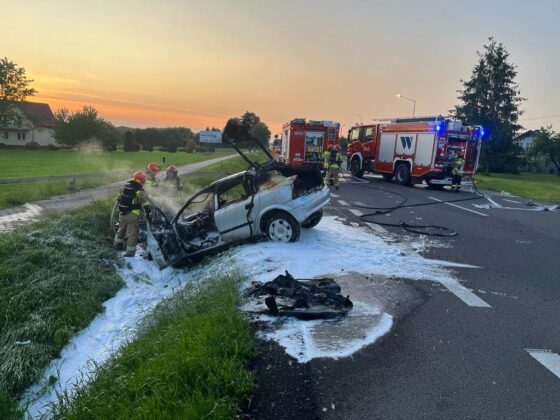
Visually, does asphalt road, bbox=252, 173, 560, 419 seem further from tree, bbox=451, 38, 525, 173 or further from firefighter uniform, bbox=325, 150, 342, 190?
tree, bbox=451, 38, 525, 173

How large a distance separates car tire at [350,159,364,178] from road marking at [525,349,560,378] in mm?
19522

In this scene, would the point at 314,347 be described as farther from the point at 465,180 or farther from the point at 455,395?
the point at 465,180

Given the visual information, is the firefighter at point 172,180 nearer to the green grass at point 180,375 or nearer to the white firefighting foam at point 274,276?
the white firefighting foam at point 274,276

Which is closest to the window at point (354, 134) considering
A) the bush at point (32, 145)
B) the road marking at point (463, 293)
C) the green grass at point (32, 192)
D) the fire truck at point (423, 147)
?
the fire truck at point (423, 147)

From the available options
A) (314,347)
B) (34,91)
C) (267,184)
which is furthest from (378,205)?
(34,91)

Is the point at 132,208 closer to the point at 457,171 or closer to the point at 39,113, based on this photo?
the point at 457,171

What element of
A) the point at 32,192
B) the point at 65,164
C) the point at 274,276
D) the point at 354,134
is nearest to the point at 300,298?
the point at 274,276

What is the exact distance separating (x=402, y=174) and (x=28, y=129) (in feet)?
212

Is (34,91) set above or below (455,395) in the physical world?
above

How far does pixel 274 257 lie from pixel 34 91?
75291 mm

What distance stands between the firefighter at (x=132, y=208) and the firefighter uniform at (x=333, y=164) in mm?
9125

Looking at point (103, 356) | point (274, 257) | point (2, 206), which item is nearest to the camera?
point (103, 356)

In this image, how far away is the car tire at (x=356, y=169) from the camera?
23094 mm

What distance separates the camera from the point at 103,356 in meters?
4.92
